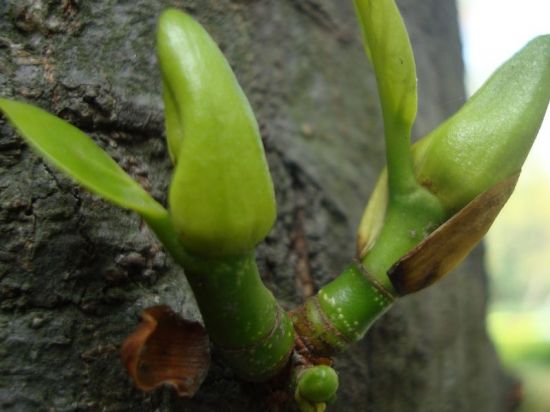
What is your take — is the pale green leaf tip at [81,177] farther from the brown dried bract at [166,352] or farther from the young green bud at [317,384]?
the young green bud at [317,384]

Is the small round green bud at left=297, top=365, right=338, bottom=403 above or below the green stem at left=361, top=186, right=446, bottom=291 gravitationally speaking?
below

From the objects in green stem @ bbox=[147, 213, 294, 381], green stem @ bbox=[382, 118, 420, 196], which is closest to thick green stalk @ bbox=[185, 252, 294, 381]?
green stem @ bbox=[147, 213, 294, 381]

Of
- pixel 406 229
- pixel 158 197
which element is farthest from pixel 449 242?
pixel 158 197

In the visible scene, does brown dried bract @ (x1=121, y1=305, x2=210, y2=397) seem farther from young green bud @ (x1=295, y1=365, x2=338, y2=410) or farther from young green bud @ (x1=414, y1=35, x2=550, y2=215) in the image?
young green bud @ (x1=414, y1=35, x2=550, y2=215)

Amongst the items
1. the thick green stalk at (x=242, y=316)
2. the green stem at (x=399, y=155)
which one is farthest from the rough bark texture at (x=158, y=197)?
the green stem at (x=399, y=155)

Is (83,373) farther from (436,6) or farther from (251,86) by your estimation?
(436,6)

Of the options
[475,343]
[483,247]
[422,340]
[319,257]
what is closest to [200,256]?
[319,257]
